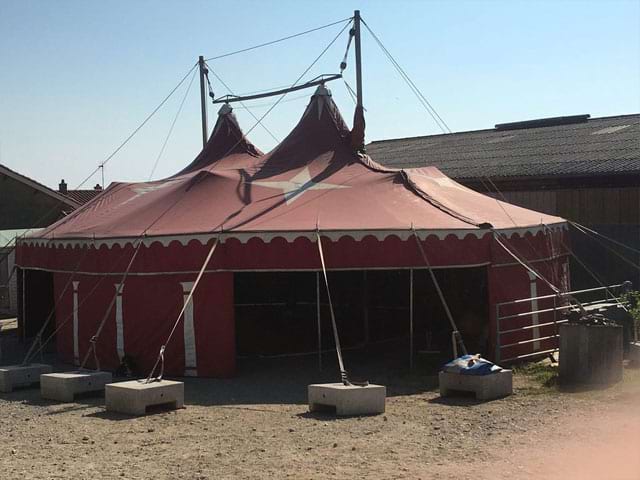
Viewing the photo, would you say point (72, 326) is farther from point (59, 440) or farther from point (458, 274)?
point (458, 274)

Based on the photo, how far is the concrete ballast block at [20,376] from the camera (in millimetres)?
12477

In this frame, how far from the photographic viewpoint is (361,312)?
18406 mm

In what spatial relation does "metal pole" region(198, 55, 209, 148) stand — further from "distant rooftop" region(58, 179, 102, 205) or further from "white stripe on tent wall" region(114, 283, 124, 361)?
"distant rooftop" region(58, 179, 102, 205)

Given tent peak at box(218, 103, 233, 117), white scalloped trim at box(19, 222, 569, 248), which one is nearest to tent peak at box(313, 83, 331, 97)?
tent peak at box(218, 103, 233, 117)

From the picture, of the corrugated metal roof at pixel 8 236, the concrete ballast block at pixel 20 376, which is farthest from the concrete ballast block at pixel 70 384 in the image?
the corrugated metal roof at pixel 8 236

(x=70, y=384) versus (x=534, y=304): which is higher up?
(x=534, y=304)

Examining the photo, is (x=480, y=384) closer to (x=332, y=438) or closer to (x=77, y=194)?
(x=332, y=438)

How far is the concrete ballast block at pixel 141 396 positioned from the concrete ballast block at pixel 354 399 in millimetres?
1854

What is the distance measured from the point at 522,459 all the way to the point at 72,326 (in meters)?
9.21

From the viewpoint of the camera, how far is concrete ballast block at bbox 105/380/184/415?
A: 10273 mm

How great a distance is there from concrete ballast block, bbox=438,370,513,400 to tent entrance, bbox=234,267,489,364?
9.61ft

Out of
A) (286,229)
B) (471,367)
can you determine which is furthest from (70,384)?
(471,367)

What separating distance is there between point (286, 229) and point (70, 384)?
3.66 meters

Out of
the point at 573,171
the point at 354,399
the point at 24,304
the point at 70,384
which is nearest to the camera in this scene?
the point at 354,399
